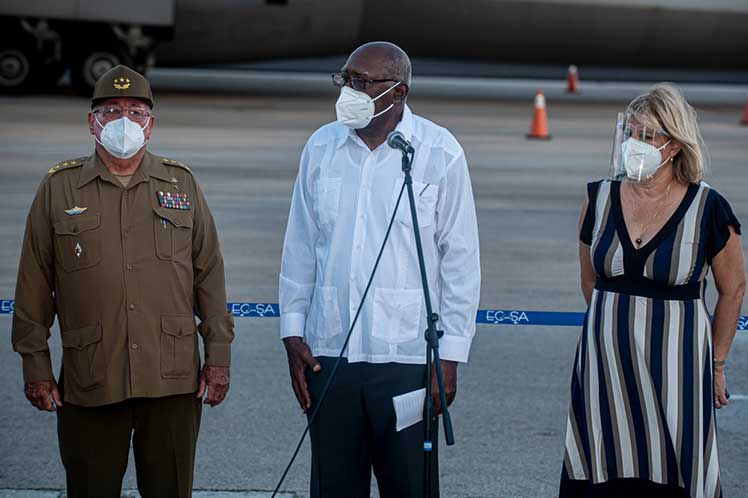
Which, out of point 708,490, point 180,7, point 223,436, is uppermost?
point 180,7


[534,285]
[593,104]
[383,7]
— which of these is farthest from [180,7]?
[534,285]

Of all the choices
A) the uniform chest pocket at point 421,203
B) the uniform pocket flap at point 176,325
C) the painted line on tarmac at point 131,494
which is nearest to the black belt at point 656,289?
the uniform chest pocket at point 421,203

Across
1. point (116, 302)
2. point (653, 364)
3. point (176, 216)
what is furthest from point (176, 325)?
point (653, 364)

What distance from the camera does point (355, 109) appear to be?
3473 millimetres

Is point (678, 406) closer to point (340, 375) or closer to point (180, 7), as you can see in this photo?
point (340, 375)

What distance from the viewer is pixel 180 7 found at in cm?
2077

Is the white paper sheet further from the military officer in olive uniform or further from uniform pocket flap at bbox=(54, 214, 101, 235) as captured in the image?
uniform pocket flap at bbox=(54, 214, 101, 235)

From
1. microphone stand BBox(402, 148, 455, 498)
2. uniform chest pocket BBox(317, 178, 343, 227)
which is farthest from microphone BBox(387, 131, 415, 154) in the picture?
uniform chest pocket BBox(317, 178, 343, 227)

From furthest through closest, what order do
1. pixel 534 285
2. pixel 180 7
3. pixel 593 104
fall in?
pixel 593 104 → pixel 180 7 → pixel 534 285

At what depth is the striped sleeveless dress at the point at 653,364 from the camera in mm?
3709

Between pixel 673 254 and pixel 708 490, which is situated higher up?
pixel 673 254

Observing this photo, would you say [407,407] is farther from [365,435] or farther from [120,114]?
[120,114]

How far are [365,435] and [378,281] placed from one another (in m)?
0.46

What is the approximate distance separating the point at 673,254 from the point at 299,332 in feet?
3.75
